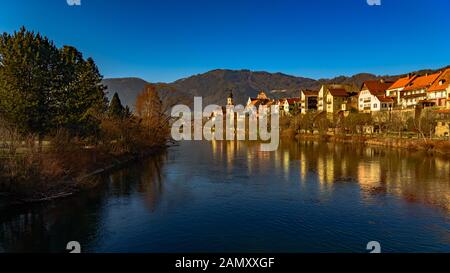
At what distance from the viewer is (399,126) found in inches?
2007

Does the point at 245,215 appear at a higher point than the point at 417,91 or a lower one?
lower

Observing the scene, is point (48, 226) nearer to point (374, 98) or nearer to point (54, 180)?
point (54, 180)

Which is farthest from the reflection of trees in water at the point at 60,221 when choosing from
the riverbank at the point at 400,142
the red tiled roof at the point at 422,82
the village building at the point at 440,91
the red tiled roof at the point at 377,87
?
the red tiled roof at the point at 377,87

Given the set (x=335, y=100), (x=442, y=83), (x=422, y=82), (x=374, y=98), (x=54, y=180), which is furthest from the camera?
(x=335, y=100)

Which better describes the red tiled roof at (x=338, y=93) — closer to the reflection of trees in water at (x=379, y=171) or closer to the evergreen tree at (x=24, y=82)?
the reflection of trees in water at (x=379, y=171)

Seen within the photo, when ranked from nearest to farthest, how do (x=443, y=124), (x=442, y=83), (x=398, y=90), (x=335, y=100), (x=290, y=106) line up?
(x=443, y=124) < (x=442, y=83) < (x=398, y=90) < (x=335, y=100) < (x=290, y=106)

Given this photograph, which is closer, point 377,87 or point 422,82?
point 422,82

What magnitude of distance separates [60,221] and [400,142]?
42.2 metres

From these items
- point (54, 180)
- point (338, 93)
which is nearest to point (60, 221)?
point (54, 180)

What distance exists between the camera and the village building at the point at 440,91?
52956mm

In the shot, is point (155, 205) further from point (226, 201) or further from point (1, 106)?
point (1, 106)

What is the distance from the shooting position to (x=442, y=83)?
55531 millimetres

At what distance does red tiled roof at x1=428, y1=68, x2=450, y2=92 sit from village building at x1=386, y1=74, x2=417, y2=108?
7755 millimetres
